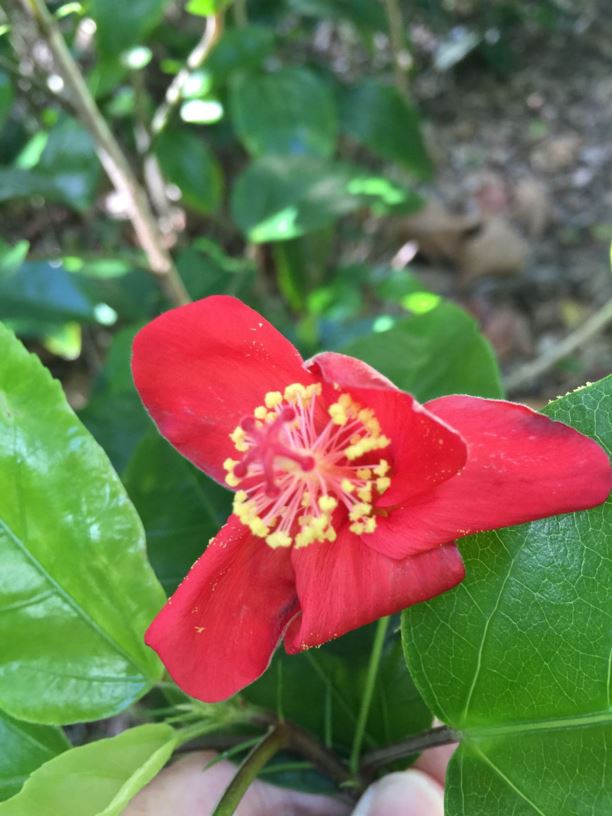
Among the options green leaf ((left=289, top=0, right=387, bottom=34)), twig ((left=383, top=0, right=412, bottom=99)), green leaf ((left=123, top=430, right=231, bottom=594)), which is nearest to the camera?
green leaf ((left=123, top=430, right=231, bottom=594))

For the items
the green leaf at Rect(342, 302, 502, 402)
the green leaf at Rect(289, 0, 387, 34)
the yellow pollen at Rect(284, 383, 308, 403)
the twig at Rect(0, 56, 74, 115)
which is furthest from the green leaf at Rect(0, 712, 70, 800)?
the green leaf at Rect(289, 0, 387, 34)

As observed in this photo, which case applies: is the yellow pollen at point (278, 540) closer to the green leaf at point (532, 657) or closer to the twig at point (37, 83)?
the green leaf at point (532, 657)

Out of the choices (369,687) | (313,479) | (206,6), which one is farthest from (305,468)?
(206,6)

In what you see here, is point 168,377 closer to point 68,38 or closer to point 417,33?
point 68,38

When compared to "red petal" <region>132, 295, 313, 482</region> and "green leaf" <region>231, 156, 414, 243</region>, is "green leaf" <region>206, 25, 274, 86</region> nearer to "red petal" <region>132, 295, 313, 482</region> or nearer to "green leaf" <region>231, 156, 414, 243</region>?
"green leaf" <region>231, 156, 414, 243</region>

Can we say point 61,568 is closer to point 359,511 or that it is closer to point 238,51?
point 359,511
